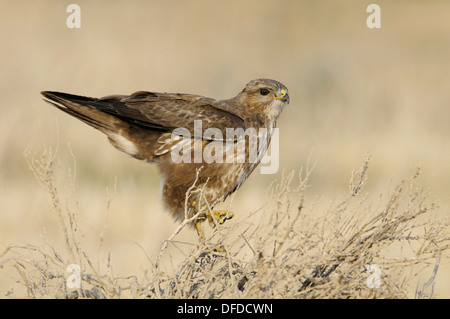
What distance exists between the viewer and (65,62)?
12.4 metres

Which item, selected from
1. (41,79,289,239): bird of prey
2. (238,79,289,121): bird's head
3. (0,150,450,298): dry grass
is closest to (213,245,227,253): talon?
(0,150,450,298): dry grass

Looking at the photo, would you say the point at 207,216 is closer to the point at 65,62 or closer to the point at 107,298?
the point at 107,298

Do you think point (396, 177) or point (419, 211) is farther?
point (396, 177)

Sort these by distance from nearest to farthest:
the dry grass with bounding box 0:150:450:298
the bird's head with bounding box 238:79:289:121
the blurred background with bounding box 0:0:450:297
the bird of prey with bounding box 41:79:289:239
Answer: the dry grass with bounding box 0:150:450:298 → the bird of prey with bounding box 41:79:289:239 → the bird's head with bounding box 238:79:289:121 → the blurred background with bounding box 0:0:450:297

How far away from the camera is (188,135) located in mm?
6527

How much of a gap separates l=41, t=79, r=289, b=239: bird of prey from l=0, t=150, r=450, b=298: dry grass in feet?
4.11

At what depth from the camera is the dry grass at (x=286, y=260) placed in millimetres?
4789

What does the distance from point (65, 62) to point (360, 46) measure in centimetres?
555

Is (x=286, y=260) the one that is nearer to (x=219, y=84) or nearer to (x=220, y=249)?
(x=220, y=249)

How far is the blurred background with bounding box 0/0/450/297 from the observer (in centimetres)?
924

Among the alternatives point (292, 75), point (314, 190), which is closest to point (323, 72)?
point (292, 75)

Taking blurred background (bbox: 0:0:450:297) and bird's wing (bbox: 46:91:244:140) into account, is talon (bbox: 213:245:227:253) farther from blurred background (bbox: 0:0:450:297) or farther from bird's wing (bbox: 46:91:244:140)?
blurred background (bbox: 0:0:450:297)

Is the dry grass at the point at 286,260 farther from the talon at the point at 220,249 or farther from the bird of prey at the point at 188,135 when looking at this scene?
the bird of prey at the point at 188,135

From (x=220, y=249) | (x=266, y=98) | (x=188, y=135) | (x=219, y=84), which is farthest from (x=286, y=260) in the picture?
(x=219, y=84)
